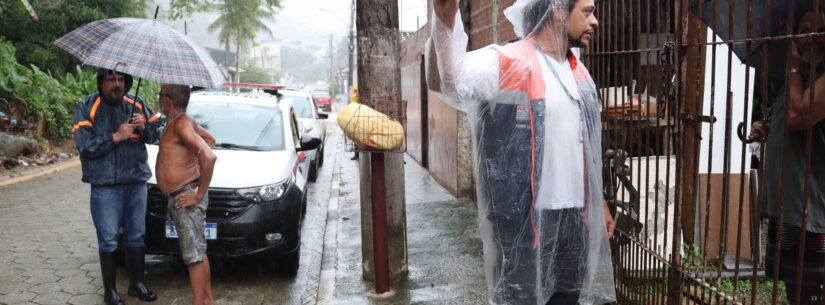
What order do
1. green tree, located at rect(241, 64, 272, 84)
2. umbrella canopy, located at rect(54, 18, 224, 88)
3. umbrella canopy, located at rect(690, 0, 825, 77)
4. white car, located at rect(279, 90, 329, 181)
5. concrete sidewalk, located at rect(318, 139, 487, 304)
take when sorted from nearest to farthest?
1. umbrella canopy, located at rect(690, 0, 825, 77)
2. umbrella canopy, located at rect(54, 18, 224, 88)
3. concrete sidewalk, located at rect(318, 139, 487, 304)
4. white car, located at rect(279, 90, 329, 181)
5. green tree, located at rect(241, 64, 272, 84)

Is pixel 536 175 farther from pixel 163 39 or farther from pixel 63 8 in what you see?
pixel 63 8

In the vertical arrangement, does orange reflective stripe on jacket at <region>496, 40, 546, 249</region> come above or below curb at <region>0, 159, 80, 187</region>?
above

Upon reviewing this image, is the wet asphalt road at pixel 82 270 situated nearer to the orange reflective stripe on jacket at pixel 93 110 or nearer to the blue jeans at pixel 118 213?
the blue jeans at pixel 118 213

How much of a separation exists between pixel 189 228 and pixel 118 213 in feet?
2.48

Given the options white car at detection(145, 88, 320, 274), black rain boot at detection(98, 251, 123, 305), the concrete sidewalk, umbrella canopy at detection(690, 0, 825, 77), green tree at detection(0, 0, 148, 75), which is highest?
green tree at detection(0, 0, 148, 75)

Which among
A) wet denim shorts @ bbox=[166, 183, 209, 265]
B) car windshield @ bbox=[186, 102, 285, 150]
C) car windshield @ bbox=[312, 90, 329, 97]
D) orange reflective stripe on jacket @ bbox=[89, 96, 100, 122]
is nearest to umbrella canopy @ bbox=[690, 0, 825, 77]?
wet denim shorts @ bbox=[166, 183, 209, 265]

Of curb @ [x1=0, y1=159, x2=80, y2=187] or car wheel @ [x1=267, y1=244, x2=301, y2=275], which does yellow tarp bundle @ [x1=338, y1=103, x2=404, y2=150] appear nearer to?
car wheel @ [x1=267, y1=244, x2=301, y2=275]

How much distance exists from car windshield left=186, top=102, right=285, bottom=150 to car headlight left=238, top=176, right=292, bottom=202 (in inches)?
37.9

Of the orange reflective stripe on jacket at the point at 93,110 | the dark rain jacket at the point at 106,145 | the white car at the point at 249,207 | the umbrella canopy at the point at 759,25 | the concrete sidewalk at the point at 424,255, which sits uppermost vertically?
the umbrella canopy at the point at 759,25

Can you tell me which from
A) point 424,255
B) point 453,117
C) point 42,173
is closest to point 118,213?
point 424,255

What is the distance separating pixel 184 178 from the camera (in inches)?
161

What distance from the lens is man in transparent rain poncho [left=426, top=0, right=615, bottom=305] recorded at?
248 centimetres

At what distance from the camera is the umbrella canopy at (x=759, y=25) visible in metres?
2.73

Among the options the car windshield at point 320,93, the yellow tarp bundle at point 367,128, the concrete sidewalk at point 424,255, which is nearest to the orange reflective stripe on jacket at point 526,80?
the yellow tarp bundle at point 367,128
